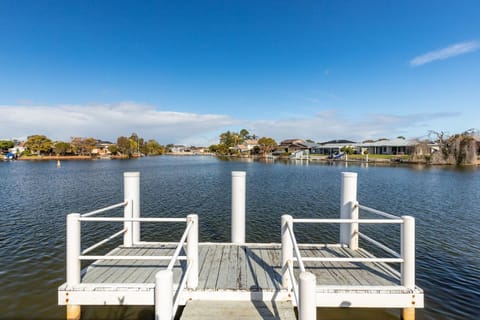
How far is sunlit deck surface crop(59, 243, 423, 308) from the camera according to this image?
379cm

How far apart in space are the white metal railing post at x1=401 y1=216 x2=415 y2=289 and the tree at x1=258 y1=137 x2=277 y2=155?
338ft

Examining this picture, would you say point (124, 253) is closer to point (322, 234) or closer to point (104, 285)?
point (104, 285)

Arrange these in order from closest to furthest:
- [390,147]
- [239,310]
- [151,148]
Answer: [239,310], [390,147], [151,148]

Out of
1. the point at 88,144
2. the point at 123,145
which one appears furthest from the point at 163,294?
the point at 123,145

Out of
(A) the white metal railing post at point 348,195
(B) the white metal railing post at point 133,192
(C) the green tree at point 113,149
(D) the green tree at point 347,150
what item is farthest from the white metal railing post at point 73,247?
(C) the green tree at point 113,149

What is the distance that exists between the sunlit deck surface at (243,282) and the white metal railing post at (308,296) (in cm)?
149

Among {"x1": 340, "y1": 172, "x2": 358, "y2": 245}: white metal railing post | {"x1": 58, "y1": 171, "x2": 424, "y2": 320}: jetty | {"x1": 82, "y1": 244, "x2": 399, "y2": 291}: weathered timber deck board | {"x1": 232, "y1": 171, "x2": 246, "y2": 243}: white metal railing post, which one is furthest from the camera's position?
{"x1": 232, "y1": 171, "x2": 246, "y2": 243}: white metal railing post

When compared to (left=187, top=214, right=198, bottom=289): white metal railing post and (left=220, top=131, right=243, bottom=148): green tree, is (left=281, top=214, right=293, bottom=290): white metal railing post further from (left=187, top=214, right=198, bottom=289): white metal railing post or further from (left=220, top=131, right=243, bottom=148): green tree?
(left=220, top=131, right=243, bottom=148): green tree

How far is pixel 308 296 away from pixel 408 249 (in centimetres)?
248

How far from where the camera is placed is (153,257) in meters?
3.86

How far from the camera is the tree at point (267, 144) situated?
106250mm

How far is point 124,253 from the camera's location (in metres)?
5.40

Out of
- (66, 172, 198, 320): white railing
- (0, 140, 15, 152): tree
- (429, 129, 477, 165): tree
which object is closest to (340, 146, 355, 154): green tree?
(429, 129, 477, 165): tree

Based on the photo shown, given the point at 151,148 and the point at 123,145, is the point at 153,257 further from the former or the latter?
the point at 151,148
